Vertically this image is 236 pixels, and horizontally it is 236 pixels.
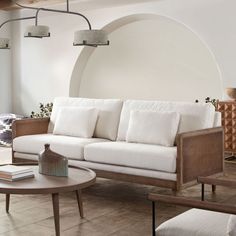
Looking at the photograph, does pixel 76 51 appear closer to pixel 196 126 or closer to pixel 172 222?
pixel 196 126

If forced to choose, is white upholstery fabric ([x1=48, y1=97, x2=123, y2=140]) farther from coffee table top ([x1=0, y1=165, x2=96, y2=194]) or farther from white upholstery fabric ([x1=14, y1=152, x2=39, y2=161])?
coffee table top ([x1=0, y1=165, x2=96, y2=194])

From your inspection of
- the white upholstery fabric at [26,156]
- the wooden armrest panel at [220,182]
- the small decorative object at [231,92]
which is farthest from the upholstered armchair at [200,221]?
the small decorative object at [231,92]

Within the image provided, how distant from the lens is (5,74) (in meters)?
8.73

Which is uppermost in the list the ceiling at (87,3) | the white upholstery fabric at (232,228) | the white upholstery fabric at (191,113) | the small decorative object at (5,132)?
the ceiling at (87,3)

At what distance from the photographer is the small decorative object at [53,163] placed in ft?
12.0

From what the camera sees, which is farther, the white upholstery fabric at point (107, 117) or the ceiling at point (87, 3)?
the ceiling at point (87, 3)

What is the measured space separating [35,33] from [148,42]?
3.86m

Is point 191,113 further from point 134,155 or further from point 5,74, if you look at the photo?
point 5,74

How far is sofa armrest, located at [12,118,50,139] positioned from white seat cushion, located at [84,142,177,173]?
1.15 m

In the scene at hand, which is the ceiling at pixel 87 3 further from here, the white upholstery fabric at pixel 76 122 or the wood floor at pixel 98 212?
the wood floor at pixel 98 212

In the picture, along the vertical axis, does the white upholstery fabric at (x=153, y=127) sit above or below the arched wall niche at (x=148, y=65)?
below

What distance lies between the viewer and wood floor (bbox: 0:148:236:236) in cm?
353

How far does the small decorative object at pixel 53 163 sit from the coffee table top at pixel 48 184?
0.05 metres

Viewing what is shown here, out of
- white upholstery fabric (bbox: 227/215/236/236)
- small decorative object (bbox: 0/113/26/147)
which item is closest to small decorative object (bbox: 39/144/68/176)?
white upholstery fabric (bbox: 227/215/236/236)
